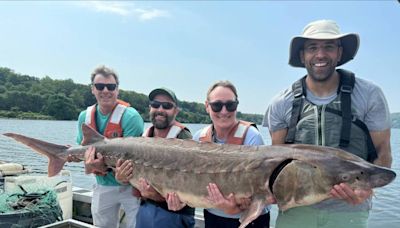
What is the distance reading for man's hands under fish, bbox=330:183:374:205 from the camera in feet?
10.3

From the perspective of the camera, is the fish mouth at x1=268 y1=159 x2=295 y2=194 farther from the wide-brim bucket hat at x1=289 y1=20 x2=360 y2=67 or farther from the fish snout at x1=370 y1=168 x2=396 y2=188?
the wide-brim bucket hat at x1=289 y1=20 x2=360 y2=67

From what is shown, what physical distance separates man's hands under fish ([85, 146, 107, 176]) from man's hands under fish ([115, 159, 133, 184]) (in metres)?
0.30

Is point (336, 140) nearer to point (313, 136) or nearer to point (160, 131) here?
point (313, 136)

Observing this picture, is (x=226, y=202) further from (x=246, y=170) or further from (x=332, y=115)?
(x=332, y=115)

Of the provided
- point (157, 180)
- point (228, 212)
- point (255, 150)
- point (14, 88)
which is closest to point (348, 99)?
point (255, 150)

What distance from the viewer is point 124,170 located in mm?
4461

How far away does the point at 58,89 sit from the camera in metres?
77.4

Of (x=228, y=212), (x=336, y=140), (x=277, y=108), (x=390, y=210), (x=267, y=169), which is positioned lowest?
(x=390, y=210)

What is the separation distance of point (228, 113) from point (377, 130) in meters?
1.44

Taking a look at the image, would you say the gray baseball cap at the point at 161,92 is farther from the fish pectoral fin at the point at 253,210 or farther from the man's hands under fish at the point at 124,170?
the fish pectoral fin at the point at 253,210

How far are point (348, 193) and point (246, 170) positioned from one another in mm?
880

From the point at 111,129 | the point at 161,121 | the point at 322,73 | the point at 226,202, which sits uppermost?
the point at 322,73

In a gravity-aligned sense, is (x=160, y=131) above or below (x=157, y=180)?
above

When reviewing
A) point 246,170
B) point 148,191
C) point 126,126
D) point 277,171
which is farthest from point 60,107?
point 277,171
